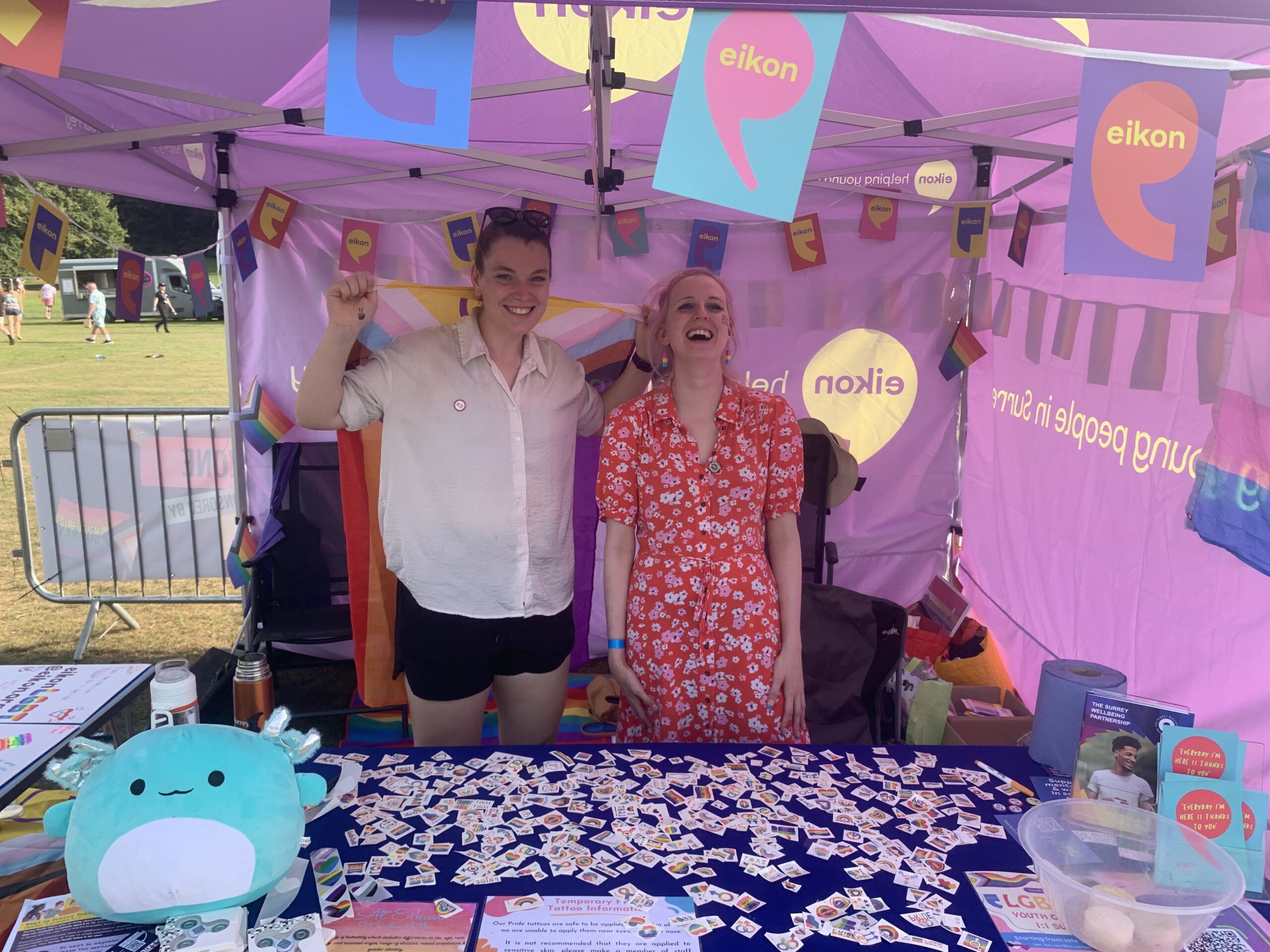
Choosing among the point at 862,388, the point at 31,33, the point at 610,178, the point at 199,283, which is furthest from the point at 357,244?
the point at 31,33

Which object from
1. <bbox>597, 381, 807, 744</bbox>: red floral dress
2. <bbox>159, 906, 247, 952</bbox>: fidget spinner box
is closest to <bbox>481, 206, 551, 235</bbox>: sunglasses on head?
<bbox>597, 381, 807, 744</bbox>: red floral dress

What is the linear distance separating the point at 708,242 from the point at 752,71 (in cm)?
260

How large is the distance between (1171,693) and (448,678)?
2.18 m

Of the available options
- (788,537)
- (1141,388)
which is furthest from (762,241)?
(788,537)

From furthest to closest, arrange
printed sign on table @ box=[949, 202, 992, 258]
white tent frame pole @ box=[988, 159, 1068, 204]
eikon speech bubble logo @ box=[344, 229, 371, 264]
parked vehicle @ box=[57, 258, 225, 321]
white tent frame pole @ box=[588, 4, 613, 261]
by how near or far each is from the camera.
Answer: parked vehicle @ box=[57, 258, 225, 321], eikon speech bubble logo @ box=[344, 229, 371, 264], printed sign on table @ box=[949, 202, 992, 258], white tent frame pole @ box=[988, 159, 1068, 204], white tent frame pole @ box=[588, 4, 613, 261]

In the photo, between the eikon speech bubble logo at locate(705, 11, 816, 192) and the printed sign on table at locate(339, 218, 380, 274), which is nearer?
the eikon speech bubble logo at locate(705, 11, 816, 192)

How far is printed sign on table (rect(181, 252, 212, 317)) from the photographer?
345 cm

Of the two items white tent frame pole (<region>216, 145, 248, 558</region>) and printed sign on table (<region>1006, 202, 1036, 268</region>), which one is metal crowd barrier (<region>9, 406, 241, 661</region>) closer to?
white tent frame pole (<region>216, 145, 248, 558</region>)

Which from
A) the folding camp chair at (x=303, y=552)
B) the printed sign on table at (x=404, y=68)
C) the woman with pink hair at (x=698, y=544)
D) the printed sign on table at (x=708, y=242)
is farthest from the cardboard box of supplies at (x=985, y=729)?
the printed sign on table at (x=404, y=68)

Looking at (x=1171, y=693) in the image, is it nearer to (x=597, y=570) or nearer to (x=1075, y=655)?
(x=1075, y=655)

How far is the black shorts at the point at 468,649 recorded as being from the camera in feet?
5.97

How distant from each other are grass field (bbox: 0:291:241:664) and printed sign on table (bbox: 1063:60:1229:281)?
4197 millimetres

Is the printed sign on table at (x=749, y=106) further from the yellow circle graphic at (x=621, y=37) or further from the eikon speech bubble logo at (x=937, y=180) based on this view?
the eikon speech bubble logo at (x=937, y=180)

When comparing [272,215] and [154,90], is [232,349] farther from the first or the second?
[154,90]
